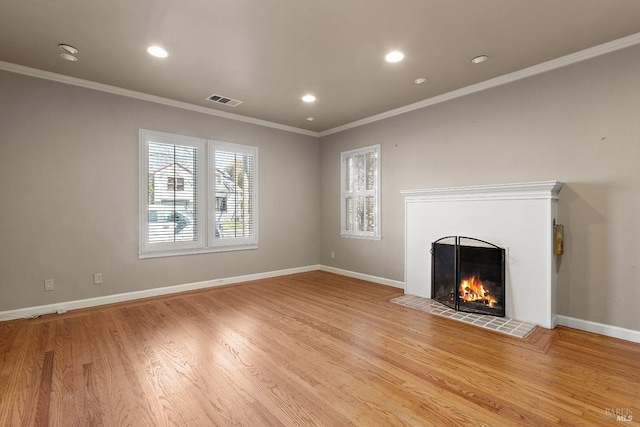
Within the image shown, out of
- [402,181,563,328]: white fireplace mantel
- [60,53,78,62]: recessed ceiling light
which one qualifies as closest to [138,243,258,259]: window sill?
[60,53,78,62]: recessed ceiling light

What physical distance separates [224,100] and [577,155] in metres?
4.42

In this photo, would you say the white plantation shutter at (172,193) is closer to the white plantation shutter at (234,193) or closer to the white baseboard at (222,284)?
the white plantation shutter at (234,193)

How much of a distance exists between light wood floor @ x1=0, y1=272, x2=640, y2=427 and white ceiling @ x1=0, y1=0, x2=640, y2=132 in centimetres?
283

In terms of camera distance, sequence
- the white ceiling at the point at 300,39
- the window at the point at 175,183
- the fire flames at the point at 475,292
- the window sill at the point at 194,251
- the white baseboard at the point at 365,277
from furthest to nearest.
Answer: the white baseboard at the point at 365,277 < the window at the point at 175,183 < the window sill at the point at 194,251 < the fire flames at the point at 475,292 < the white ceiling at the point at 300,39

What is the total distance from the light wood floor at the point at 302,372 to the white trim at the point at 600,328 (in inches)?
4.4

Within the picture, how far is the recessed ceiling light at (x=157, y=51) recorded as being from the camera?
10.0 feet

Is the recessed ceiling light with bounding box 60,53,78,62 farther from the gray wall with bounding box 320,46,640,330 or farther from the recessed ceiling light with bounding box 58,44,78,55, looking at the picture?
the gray wall with bounding box 320,46,640,330

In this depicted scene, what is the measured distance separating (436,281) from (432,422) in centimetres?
255

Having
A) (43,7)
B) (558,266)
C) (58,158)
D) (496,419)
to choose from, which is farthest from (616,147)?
(58,158)

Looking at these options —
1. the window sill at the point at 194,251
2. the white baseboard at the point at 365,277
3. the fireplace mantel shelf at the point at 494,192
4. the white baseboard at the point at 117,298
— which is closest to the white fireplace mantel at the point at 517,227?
the fireplace mantel shelf at the point at 494,192

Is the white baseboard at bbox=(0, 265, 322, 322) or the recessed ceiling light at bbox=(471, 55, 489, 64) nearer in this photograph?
the recessed ceiling light at bbox=(471, 55, 489, 64)

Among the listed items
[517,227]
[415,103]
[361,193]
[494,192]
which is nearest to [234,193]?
[361,193]

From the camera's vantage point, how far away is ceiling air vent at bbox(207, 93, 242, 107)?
4406mm

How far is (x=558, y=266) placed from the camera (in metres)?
3.32
